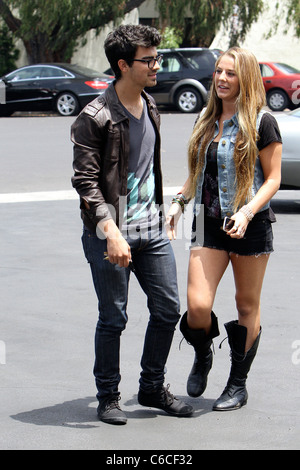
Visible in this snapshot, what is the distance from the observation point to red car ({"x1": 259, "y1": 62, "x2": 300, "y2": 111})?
2738 cm

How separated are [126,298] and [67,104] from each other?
20.2 meters

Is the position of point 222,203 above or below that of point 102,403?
above

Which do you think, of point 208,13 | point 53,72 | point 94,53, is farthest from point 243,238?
point 94,53

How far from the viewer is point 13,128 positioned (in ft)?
66.7

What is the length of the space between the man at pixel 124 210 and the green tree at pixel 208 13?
24690mm

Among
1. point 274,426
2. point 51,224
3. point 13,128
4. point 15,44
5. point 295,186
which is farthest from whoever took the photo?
point 15,44

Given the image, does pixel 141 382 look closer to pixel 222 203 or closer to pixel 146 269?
pixel 146 269

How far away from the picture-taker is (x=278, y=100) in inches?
1085

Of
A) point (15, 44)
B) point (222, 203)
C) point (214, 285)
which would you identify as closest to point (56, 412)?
point (214, 285)

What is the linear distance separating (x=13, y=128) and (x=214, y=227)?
16286mm

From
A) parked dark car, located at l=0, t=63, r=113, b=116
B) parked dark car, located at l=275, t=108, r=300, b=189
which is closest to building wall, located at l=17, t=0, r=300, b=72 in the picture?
parked dark car, located at l=0, t=63, r=113, b=116

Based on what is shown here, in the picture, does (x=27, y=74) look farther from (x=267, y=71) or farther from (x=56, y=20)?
(x=267, y=71)

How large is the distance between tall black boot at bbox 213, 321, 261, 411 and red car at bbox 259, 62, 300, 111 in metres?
23.2
